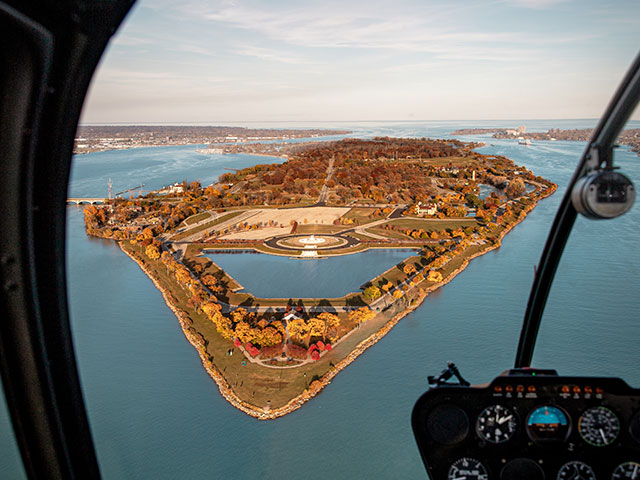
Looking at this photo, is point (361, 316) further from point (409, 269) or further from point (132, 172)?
point (132, 172)

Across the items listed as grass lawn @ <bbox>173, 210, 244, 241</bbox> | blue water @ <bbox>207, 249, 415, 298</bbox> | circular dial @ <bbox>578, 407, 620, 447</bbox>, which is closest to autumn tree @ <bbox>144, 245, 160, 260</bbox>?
blue water @ <bbox>207, 249, 415, 298</bbox>

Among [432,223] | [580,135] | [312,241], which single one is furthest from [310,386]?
[432,223]

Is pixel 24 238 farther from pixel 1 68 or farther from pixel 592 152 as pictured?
pixel 592 152

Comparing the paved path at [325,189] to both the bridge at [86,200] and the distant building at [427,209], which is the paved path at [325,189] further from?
the bridge at [86,200]

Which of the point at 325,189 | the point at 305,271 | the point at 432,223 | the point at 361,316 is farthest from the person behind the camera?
the point at 325,189

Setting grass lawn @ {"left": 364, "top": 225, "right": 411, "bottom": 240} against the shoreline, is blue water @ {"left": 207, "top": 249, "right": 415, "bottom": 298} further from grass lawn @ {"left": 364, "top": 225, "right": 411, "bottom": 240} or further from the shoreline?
the shoreline
